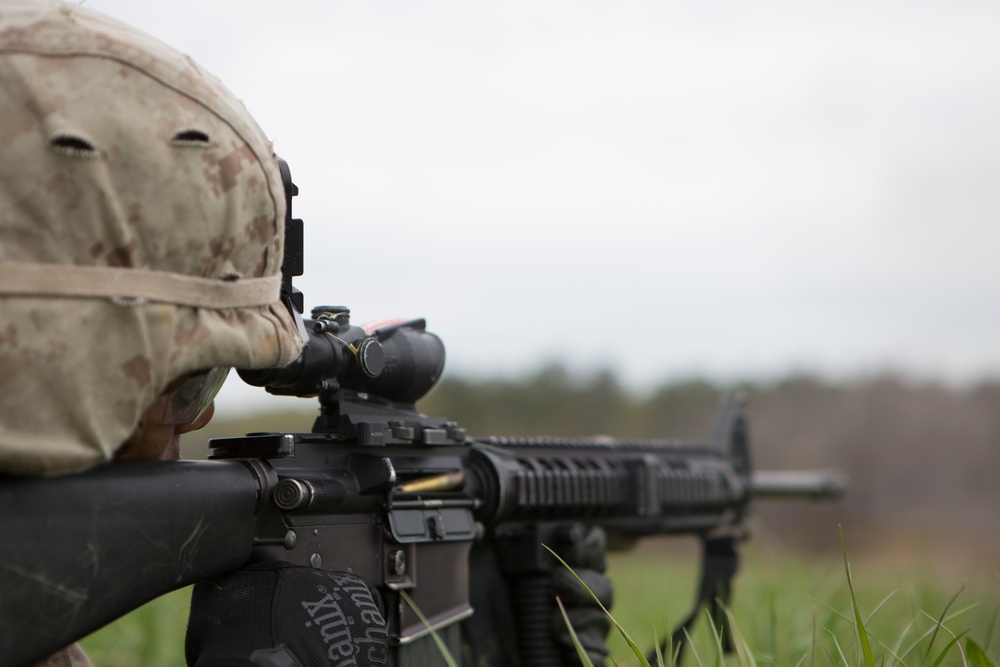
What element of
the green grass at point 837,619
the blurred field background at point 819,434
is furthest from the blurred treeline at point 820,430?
the green grass at point 837,619

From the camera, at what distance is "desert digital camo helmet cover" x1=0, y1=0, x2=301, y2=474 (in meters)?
1.64

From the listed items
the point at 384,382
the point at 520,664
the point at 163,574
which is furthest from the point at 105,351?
the point at 520,664

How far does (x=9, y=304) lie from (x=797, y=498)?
191 inches

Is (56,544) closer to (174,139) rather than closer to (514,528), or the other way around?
(174,139)

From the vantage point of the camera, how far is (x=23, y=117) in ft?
5.41

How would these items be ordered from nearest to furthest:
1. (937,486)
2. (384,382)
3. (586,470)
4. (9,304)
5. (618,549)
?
(9,304) < (384,382) < (586,470) < (618,549) < (937,486)

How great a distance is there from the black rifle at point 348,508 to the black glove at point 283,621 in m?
Answer: 0.08

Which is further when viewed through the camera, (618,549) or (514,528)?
(618,549)

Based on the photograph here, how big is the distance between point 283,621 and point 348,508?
481mm

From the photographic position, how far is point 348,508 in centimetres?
247

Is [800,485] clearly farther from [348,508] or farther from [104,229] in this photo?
[104,229]

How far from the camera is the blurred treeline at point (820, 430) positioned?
19.7 meters

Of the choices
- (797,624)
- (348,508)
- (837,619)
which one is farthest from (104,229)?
(797,624)

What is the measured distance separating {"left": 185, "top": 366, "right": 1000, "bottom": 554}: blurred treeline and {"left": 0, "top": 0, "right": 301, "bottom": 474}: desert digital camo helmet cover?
52.9ft
